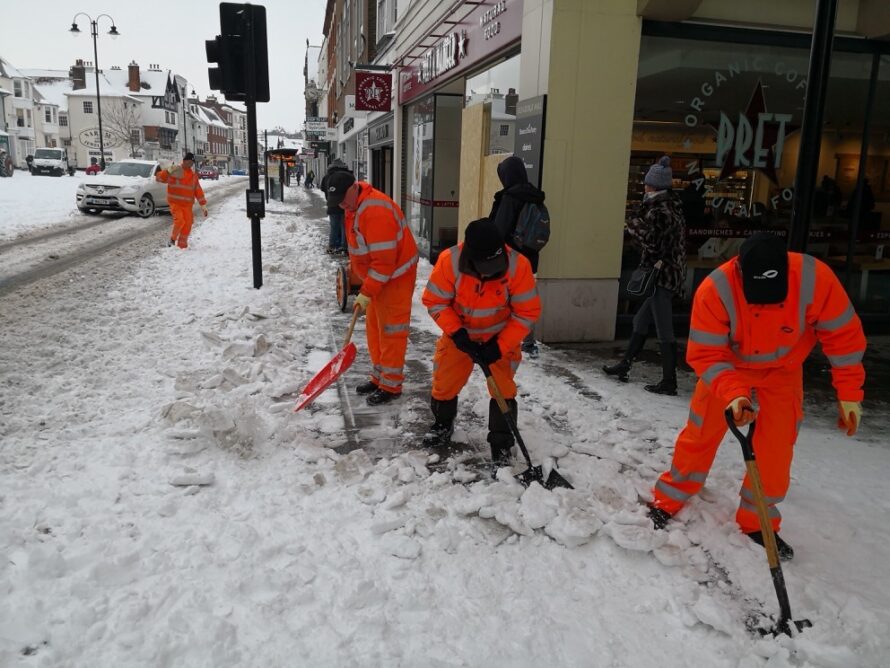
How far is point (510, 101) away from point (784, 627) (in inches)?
269

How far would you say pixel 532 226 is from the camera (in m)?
5.90

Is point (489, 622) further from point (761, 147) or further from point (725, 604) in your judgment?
point (761, 147)

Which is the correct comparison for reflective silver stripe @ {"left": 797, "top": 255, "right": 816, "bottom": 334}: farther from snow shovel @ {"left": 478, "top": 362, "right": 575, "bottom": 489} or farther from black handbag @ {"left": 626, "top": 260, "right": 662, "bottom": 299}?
black handbag @ {"left": 626, "top": 260, "right": 662, "bottom": 299}

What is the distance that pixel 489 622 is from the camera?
9.14ft

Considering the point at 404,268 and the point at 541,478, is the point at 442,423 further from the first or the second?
the point at 404,268

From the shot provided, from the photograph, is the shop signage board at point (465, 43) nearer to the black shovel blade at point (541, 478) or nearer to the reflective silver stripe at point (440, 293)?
the reflective silver stripe at point (440, 293)

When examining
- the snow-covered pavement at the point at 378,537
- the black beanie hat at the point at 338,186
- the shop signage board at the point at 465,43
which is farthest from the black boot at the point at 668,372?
the shop signage board at the point at 465,43

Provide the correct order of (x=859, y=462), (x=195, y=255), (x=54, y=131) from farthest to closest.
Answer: (x=54, y=131) → (x=195, y=255) → (x=859, y=462)

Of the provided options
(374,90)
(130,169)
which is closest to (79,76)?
(130,169)

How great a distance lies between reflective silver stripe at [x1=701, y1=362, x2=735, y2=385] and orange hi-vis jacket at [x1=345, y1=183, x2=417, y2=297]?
8.40 ft

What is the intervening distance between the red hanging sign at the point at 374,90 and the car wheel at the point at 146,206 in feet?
27.3

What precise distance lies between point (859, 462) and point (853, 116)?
5.24 meters

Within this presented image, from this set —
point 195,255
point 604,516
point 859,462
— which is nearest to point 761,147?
point 859,462

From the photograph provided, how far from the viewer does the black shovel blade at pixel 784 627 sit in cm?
276
